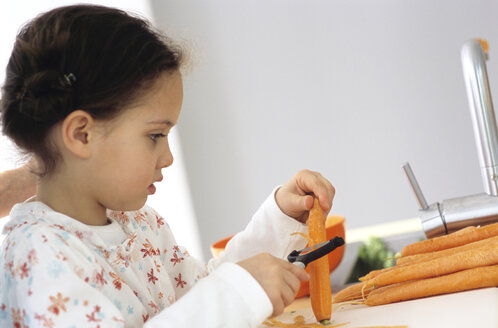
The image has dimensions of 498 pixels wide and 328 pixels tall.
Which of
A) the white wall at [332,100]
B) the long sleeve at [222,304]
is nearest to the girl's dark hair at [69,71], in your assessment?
the long sleeve at [222,304]

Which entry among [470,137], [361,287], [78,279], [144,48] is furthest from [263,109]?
[78,279]

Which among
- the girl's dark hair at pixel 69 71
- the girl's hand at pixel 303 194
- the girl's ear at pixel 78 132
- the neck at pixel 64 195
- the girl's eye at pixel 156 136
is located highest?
the girl's dark hair at pixel 69 71

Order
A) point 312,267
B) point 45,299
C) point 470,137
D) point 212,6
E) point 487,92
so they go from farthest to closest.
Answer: point 212,6 → point 470,137 → point 487,92 → point 312,267 → point 45,299

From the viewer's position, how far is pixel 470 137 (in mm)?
1862

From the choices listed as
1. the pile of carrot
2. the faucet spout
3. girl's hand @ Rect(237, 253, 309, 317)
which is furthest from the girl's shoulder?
the faucet spout

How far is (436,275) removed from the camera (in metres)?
0.91

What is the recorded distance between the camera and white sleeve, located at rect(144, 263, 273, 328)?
0.68 meters

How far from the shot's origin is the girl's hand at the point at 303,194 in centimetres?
96

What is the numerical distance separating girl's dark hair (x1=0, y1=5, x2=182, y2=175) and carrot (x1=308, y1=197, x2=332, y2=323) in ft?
1.17

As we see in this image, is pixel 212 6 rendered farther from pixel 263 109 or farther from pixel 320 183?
pixel 320 183

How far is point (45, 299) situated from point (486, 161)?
89 centimetres

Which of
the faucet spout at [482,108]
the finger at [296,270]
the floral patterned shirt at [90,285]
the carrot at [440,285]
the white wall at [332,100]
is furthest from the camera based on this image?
the white wall at [332,100]

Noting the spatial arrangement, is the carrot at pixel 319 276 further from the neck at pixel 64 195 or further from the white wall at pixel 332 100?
the white wall at pixel 332 100

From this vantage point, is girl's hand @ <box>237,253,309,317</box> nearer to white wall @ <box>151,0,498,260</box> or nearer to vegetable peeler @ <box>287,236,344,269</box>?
vegetable peeler @ <box>287,236,344,269</box>
